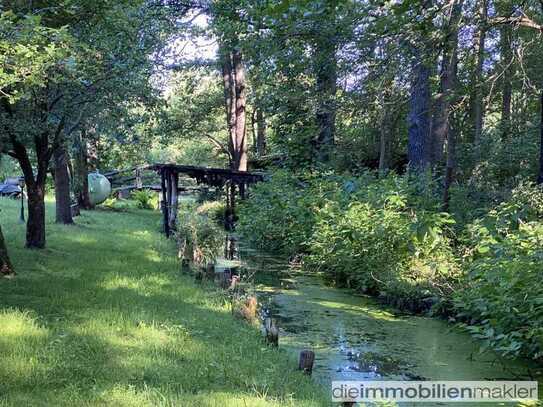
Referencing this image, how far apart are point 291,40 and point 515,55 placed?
140 inches

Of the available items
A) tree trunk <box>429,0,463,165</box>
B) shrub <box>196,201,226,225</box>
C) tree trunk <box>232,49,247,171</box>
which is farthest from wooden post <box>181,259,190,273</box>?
tree trunk <box>232,49,247,171</box>

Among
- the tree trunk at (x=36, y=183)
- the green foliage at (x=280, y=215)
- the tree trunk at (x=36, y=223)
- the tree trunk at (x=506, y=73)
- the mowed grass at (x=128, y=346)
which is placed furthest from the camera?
the green foliage at (x=280, y=215)

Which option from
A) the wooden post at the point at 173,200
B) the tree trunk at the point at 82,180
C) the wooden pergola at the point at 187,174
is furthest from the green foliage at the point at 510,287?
the tree trunk at the point at 82,180

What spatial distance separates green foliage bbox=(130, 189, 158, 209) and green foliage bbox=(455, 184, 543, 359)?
22.9 meters

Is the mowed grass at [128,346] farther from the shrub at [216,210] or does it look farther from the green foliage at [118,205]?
the green foliage at [118,205]

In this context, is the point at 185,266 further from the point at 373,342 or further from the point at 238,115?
the point at 238,115

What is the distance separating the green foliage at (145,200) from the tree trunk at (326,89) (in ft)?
36.8

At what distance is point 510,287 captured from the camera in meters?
6.18

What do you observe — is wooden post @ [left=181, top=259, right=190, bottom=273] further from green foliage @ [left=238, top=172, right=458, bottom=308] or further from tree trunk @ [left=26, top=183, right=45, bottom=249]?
green foliage @ [left=238, top=172, right=458, bottom=308]

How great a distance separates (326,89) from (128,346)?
40.7 feet

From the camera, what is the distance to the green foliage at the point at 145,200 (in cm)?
2962

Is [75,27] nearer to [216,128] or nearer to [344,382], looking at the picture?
[344,382]

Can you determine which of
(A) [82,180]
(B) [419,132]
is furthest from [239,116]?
(B) [419,132]

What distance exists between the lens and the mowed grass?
4.48 meters
